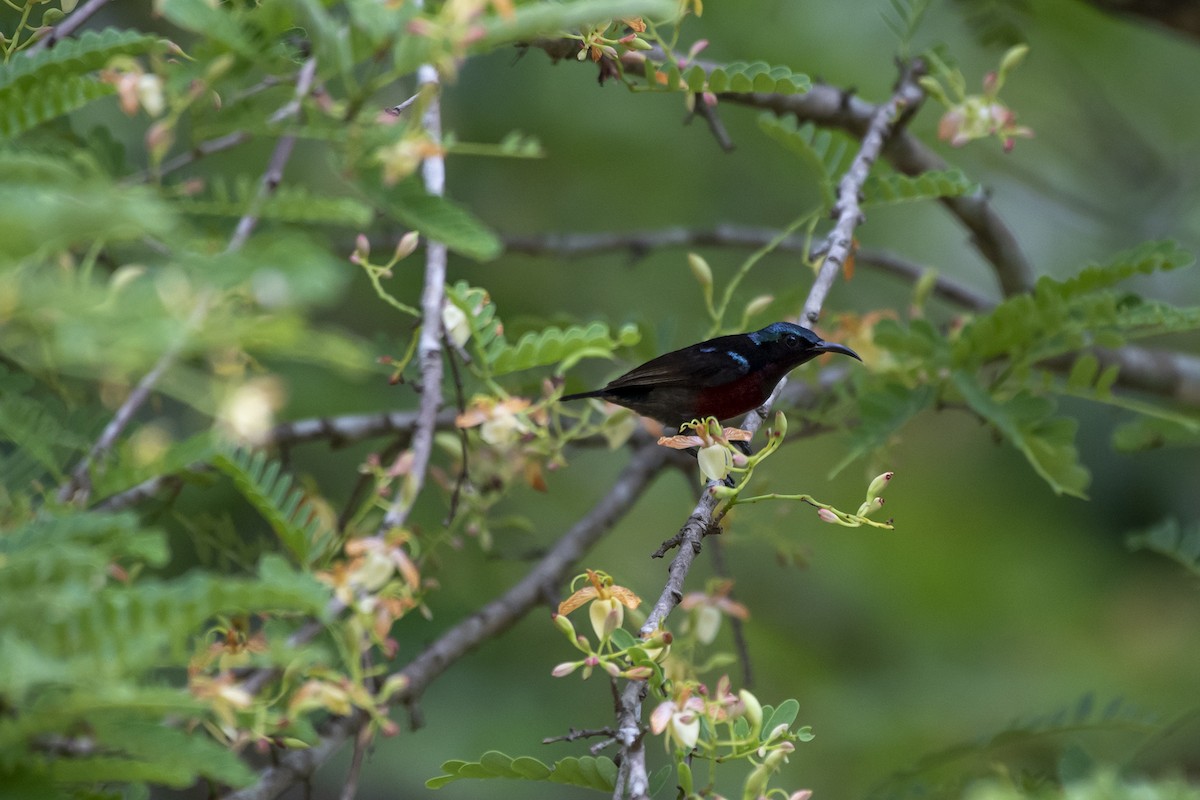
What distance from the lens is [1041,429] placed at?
3.06 metres

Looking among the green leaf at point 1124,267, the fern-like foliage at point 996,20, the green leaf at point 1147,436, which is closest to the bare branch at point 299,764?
the green leaf at point 1124,267

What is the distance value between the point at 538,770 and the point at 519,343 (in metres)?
0.86

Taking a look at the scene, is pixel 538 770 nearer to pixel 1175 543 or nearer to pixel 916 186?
pixel 916 186

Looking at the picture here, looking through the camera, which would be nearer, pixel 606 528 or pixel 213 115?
pixel 213 115

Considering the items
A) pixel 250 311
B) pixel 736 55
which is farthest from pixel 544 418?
pixel 736 55

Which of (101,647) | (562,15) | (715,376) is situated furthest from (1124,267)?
(101,647)

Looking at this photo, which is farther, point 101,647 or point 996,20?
point 996,20

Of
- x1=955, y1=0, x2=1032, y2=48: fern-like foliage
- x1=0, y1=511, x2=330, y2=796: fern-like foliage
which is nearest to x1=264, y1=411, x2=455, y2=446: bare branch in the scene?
x1=0, y1=511, x2=330, y2=796: fern-like foliage

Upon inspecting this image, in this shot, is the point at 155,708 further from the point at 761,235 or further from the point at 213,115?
the point at 761,235

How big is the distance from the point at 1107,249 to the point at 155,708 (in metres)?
6.63

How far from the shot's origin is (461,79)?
5543 millimetres

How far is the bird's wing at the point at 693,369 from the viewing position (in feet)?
11.7

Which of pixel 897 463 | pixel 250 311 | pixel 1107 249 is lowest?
pixel 250 311

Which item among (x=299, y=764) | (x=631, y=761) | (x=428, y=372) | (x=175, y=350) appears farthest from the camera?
(x=299, y=764)
